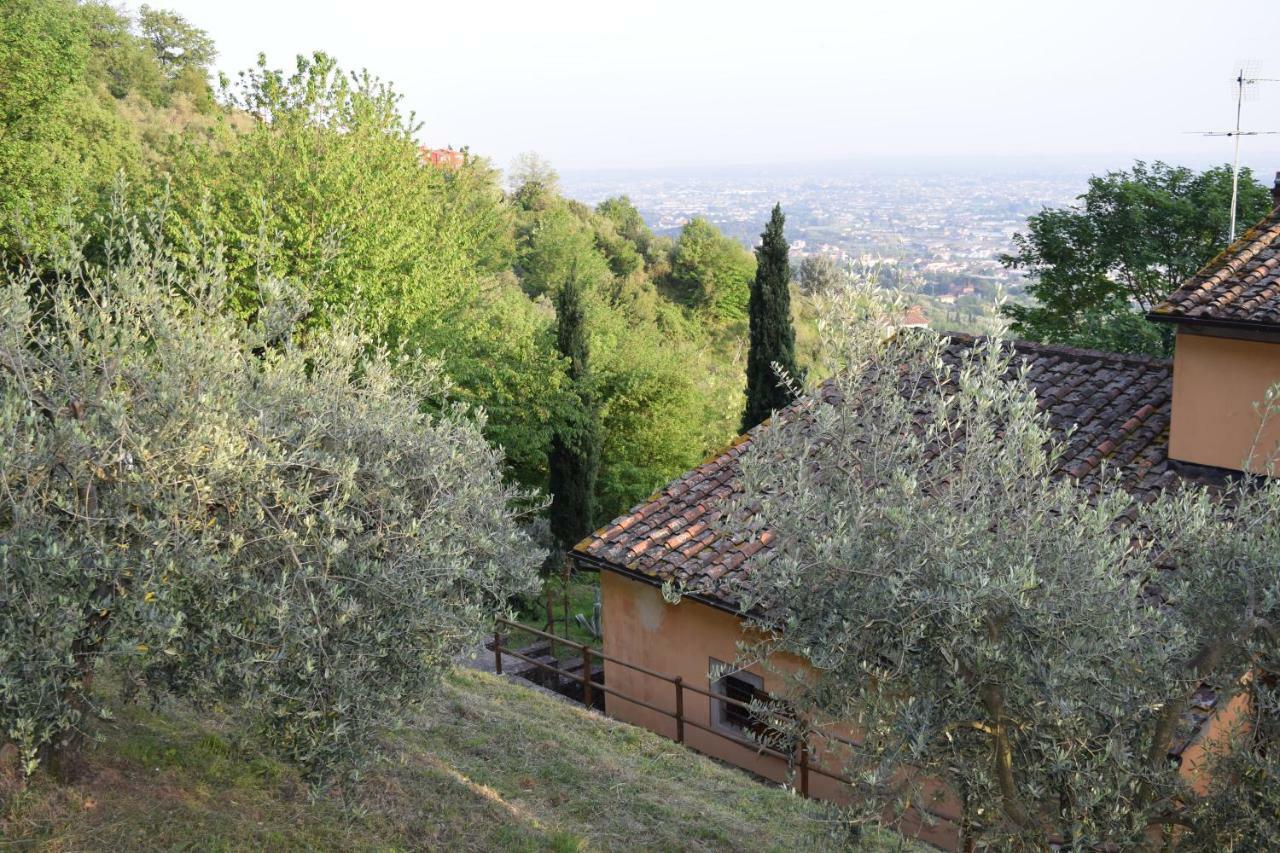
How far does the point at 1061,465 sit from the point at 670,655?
5327 millimetres

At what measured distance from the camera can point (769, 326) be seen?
25.1 meters

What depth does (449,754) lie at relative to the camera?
32.3 feet

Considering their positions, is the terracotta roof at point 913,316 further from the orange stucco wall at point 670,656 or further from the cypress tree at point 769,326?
the cypress tree at point 769,326

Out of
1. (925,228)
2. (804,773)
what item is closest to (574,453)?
(925,228)

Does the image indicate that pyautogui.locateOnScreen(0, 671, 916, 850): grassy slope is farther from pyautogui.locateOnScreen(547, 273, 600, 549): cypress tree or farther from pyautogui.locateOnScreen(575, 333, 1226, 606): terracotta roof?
pyautogui.locateOnScreen(547, 273, 600, 549): cypress tree

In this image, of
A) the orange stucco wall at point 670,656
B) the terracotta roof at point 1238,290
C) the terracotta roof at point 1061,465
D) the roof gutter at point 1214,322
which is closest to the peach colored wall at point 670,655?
the orange stucco wall at point 670,656

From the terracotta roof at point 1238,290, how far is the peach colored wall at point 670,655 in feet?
20.2

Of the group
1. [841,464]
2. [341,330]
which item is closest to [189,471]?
[341,330]

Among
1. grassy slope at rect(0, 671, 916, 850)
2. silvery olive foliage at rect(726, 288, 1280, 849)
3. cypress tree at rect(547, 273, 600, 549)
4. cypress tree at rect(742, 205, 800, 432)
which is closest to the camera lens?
silvery olive foliage at rect(726, 288, 1280, 849)

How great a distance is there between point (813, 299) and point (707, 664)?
6.90 metres

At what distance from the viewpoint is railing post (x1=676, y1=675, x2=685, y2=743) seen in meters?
12.1

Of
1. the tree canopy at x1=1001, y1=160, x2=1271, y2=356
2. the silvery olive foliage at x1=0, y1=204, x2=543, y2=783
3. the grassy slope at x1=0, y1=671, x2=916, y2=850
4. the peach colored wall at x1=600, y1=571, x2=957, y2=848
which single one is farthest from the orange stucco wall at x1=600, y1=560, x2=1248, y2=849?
the tree canopy at x1=1001, y1=160, x2=1271, y2=356

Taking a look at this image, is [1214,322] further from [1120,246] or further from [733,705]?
[1120,246]

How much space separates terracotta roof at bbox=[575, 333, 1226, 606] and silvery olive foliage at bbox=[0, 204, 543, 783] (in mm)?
4899
